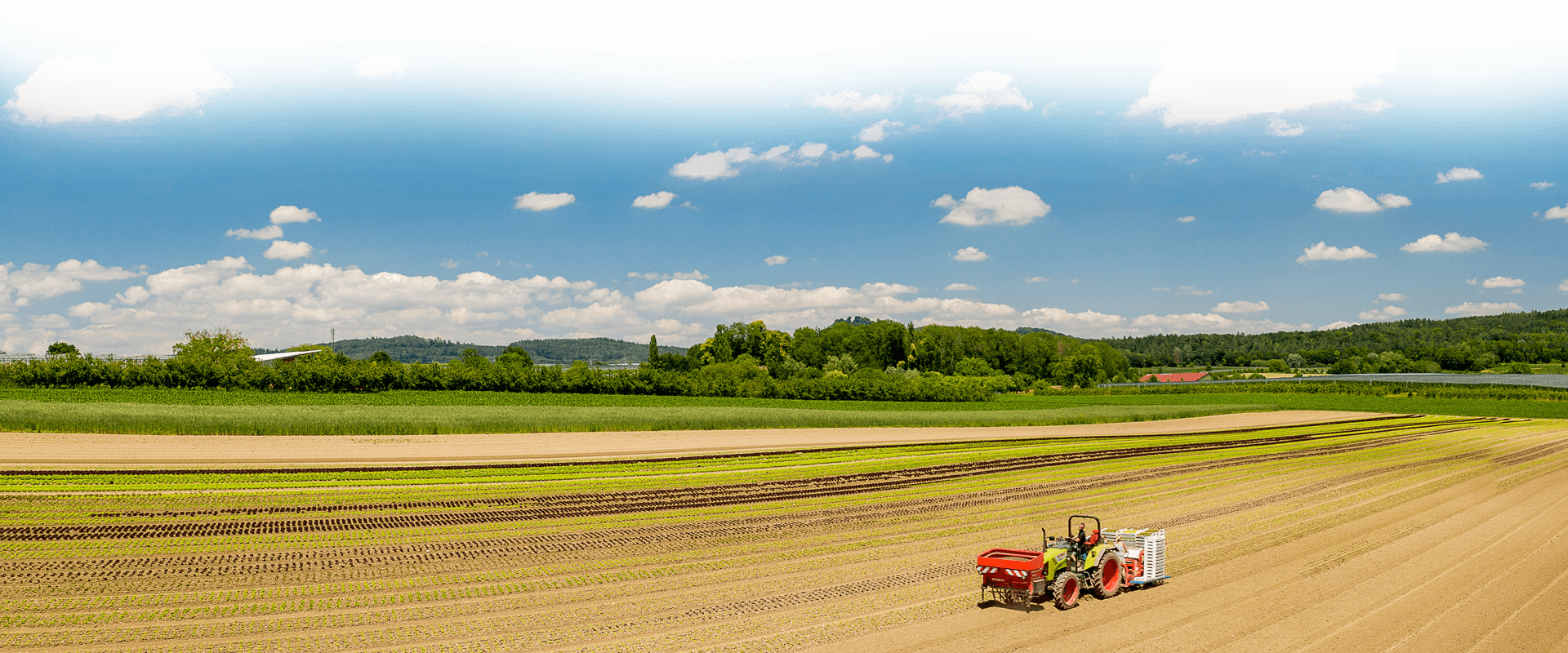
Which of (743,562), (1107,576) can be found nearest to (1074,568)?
(1107,576)

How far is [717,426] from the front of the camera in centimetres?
4819

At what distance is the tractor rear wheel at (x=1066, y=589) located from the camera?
37.9ft

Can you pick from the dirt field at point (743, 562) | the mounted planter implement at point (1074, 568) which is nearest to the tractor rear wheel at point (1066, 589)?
the mounted planter implement at point (1074, 568)

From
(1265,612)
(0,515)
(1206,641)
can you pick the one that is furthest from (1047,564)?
(0,515)

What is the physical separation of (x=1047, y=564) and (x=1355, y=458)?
29002 mm

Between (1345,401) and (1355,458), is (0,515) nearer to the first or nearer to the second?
(1355,458)

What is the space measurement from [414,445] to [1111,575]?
30.3 meters

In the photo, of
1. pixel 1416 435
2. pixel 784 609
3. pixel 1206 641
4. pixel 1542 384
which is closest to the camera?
pixel 1206 641

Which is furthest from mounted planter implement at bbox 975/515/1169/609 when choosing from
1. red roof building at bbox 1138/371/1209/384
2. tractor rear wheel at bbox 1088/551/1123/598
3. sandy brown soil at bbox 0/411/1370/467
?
red roof building at bbox 1138/371/1209/384

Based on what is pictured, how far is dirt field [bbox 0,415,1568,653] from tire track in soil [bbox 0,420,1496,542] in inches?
5.0

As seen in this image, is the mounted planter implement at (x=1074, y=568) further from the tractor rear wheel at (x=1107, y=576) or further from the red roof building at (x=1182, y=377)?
the red roof building at (x=1182, y=377)

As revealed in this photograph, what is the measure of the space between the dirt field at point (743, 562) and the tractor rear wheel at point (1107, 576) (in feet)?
0.76

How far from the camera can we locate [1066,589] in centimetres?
Answer: 1178

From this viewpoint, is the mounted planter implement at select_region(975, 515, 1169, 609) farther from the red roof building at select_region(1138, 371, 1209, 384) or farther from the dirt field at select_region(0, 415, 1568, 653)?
the red roof building at select_region(1138, 371, 1209, 384)
